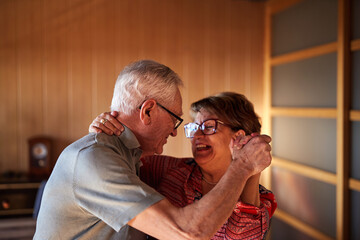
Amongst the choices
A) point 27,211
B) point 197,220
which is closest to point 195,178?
point 197,220

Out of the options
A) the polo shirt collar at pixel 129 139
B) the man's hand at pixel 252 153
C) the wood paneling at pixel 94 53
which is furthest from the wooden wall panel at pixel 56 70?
the man's hand at pixel 252 153

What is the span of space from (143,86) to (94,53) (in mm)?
2933

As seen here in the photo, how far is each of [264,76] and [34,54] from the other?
2.65 meters

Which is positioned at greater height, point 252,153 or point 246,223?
point 252,153

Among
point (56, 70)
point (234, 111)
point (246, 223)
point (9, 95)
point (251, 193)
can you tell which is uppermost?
point (56, 70)

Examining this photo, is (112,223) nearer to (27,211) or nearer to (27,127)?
(27,211)

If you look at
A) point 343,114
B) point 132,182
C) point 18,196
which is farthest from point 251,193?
point 18,196

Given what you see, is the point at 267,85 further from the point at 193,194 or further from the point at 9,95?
the point at 193,194

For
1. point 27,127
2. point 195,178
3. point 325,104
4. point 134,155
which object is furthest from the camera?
point 27,127

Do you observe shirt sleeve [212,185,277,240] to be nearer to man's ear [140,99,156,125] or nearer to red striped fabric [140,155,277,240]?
red striped fabric [140,155,277,240]

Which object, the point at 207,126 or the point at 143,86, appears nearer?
the point at 143,86

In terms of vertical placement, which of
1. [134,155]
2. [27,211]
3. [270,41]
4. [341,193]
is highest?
[270,41]

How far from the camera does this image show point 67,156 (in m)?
1.09

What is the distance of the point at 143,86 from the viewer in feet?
4.02
